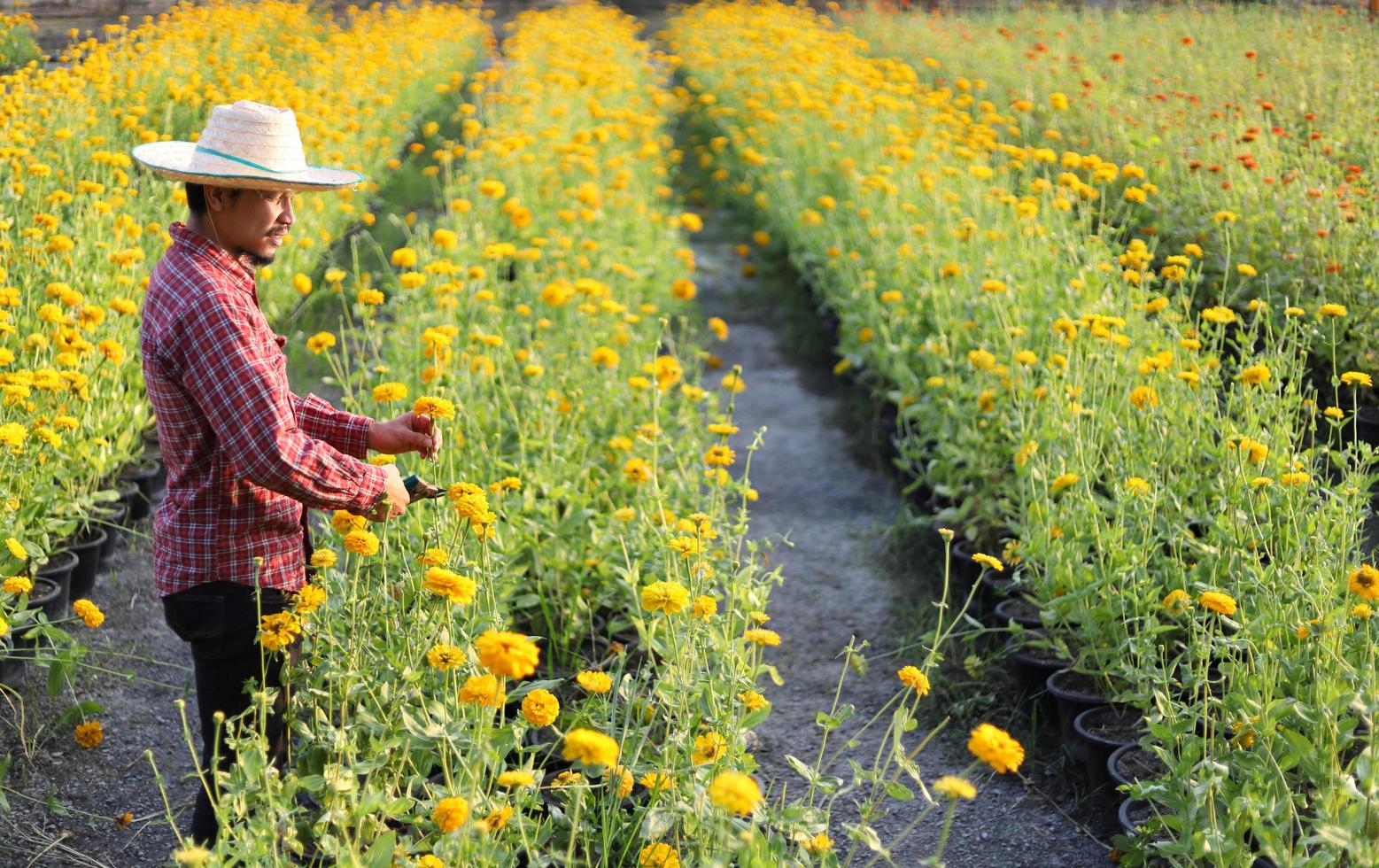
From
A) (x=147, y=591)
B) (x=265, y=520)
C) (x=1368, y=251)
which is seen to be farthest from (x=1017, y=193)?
(x=265, y=520)

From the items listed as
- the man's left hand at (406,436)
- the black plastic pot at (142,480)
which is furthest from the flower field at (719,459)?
the black plastic pot at (142,480)

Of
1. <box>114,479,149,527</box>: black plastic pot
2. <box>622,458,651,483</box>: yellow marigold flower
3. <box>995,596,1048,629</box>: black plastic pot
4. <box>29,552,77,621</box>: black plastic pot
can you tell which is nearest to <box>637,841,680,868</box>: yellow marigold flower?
<box>622,458,651,483</box>: yellow marigold flower

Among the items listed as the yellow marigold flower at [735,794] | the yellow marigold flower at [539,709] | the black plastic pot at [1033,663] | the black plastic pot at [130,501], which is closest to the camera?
the yellow marigold flower at [735,794]

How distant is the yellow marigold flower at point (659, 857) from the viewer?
1912mm

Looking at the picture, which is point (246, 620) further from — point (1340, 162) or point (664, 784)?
point (1340, 162)

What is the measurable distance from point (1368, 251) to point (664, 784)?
381 cm

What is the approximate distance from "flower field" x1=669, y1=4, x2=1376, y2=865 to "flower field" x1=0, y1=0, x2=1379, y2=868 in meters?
0.02

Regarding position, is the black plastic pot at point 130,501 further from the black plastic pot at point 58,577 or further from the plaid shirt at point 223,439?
the plaid shirt at point 223,439

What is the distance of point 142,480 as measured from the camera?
4406 mm

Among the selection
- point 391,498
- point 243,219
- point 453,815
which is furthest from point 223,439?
point 453,815

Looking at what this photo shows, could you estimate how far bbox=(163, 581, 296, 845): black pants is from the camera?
234cm

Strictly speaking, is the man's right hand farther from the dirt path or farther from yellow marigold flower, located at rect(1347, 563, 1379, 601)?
yellow marigold flower, located at rect(1347, 563, 1379, 601)

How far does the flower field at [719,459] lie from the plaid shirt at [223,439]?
0.43 ft

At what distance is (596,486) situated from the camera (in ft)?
11.7
